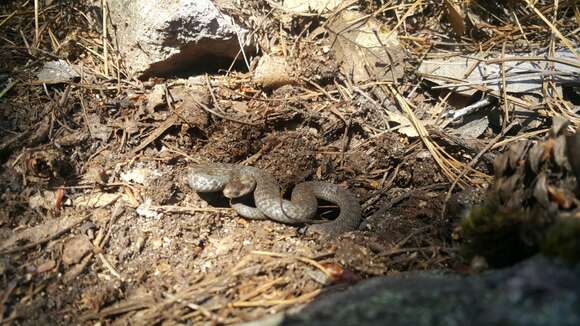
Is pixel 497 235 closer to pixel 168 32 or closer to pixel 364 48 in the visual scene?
pixel 364 48

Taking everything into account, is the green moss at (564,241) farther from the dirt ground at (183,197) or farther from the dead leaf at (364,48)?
the dead leaf at (364,48)

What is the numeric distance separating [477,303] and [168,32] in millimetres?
3752

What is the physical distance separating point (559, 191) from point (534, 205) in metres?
0.20

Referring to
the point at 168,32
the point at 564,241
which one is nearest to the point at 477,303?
the point at 564,241

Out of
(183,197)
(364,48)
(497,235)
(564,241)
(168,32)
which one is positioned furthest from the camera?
(364,48)

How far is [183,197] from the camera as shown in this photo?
3754mm

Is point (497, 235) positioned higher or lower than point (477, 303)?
lower

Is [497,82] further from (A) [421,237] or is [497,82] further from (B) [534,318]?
(B) [534,318]

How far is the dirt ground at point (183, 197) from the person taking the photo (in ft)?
9.25

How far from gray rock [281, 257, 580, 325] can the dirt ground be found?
780mm

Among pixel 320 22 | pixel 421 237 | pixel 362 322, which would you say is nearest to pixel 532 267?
pixel 362 322

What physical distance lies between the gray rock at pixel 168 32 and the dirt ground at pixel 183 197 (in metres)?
0.26

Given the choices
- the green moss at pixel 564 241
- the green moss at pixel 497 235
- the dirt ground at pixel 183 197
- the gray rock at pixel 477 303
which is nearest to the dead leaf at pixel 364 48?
the dirt ground at pixel 183 197

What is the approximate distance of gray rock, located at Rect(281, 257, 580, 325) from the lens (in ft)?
5.41
